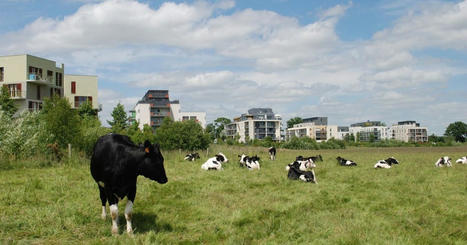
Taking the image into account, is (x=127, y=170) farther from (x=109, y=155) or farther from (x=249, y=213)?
(x=249, y=213)

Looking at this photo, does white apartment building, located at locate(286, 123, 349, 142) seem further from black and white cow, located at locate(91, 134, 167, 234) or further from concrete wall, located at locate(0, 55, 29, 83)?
black and white cow, located at locate(91, 134, 167, 234)

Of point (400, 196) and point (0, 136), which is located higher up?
point (0, 136)

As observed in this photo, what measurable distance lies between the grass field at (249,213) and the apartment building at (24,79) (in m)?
51.1

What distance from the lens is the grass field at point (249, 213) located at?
22.8 feet

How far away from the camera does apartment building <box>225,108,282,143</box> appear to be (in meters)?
158

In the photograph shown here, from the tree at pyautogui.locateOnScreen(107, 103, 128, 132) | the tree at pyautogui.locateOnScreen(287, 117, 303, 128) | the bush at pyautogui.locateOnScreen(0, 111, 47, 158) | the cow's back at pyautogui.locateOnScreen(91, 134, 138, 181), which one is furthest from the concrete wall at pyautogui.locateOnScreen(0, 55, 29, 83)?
the tree at pyautogui.locateOnScreen(287, 117, 303, 128)

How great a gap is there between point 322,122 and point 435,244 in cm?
19163

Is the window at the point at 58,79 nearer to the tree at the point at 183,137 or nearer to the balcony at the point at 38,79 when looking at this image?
the balcony at the point at 38,79

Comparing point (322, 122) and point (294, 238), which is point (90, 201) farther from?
point (322, 122)

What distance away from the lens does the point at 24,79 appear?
58.0 metres

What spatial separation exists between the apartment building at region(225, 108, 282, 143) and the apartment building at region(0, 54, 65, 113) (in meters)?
96.5

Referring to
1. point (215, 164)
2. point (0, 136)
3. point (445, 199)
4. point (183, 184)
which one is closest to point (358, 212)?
point (445, 199)

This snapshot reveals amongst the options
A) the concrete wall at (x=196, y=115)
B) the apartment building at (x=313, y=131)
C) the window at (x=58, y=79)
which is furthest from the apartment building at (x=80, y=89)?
the apartment building at (x=313, y=131)

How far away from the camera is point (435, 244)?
22.0 feet
